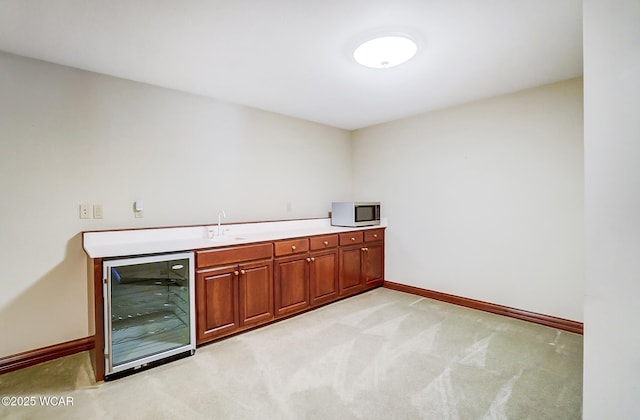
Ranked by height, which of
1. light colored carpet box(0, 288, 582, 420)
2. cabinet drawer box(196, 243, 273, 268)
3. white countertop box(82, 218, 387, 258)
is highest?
white countertop box(82, 218, 387, 258)

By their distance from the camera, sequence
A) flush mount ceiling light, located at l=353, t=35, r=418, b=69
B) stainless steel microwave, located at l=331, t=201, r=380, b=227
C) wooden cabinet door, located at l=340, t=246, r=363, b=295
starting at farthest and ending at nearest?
stainless steel microwave, located at l=331, t=201, r=380, b=227, wooden cabinet door, located at l=340, t=246, r=363, b=295, flush mount ceiling light, located at l=353, t=35, r=418, b=69

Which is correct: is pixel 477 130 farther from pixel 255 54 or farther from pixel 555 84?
pixel 255 54

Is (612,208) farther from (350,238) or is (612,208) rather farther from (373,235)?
(373,235)

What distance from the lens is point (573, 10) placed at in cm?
170

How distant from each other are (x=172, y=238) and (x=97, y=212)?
0.62 metres

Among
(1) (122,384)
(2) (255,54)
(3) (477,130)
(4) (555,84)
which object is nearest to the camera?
(1) (122,384)

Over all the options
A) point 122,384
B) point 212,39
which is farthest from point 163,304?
point 212,39

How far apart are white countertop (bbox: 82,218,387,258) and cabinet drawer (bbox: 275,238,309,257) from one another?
0.06m

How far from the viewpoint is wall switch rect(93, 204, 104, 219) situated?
2.46 meters

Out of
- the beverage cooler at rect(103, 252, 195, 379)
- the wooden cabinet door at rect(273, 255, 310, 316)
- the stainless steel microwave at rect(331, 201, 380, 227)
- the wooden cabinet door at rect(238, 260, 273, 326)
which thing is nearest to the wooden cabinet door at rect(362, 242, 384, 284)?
the stainless steel microwave at rect(331, 201, 380, 227)

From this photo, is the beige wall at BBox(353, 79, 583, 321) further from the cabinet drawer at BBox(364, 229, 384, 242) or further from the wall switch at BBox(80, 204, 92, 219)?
the wall switch at BBox(80, 204, 92, 219)

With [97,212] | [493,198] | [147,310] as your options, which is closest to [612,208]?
[493,198]

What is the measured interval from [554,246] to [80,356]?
13.9 ft

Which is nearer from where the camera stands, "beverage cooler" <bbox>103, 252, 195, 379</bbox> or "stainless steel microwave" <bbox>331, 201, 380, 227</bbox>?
"beverage cooler" <bbox>103, 252, 195, 379</bbox>
